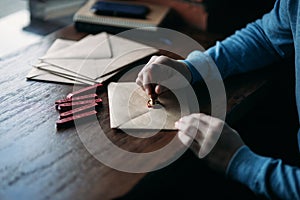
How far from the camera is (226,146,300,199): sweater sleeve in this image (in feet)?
2.40

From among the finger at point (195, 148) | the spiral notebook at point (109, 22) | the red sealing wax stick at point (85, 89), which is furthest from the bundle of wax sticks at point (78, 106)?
the spiral notebook at point (109, 22)

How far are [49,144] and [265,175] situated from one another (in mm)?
380

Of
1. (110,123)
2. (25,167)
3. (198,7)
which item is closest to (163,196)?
(110,123)

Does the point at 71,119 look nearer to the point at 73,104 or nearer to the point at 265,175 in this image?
the point at 73,104

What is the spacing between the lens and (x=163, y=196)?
39.2 inches

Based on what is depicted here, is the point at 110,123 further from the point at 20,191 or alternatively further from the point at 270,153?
the point at 270,153

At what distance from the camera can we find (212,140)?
792 millimetres

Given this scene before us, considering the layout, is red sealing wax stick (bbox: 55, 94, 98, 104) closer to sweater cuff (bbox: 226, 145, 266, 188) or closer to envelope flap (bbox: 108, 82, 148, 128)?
envelope flap (bbox: 108, 82, 148, 128)

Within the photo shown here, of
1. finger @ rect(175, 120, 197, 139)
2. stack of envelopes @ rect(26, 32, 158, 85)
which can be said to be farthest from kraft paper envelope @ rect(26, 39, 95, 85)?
finger @ rect(175, 120, 197, 139)

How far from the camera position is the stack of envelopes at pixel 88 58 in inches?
39.3

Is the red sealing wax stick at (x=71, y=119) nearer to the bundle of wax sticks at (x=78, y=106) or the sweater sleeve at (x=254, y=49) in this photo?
the bundle of wax sticks at (x=78, y=106)

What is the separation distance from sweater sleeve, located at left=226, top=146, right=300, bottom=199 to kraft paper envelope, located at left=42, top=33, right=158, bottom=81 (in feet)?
1.27

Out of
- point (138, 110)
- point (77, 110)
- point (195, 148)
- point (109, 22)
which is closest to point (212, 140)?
point (195, 148)

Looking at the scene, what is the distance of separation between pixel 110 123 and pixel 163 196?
0.25 meters
